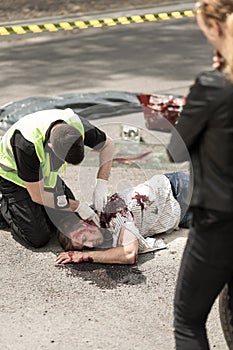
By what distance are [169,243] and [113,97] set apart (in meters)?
3.00

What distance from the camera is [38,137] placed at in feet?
15.3

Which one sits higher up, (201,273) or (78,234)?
(201,273)

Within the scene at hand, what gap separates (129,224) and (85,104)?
290cm

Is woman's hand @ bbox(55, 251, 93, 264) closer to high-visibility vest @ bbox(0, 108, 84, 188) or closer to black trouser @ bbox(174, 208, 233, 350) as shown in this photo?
high-visibility vest @ bbox(0, 108, 84, 188)

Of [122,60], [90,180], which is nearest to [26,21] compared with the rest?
[122,60]

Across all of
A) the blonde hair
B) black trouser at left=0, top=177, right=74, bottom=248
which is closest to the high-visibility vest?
black trouser at left=0, top=177, right=74, bottom=248

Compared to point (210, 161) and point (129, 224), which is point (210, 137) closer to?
point (210, 161)

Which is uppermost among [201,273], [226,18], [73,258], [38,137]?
[226,18]

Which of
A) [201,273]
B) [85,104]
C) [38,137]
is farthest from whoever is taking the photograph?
[85,104]

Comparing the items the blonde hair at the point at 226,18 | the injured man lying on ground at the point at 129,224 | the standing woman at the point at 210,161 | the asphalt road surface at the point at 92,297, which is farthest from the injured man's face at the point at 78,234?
the blonde hair at the point at 226,18

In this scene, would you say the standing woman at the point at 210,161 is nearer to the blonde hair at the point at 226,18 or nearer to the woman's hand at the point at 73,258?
the blonde hair at the point at 226,18

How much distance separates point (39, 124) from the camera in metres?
4.72

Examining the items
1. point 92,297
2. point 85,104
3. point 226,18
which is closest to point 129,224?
point 92,297

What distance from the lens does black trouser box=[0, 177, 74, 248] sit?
498cm
